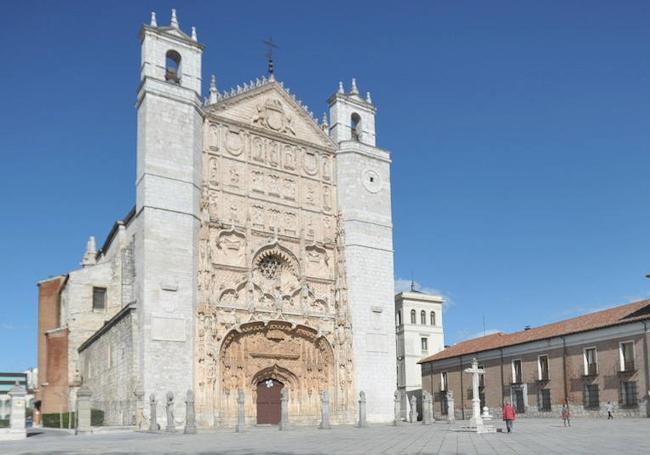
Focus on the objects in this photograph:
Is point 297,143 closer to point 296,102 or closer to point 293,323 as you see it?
point 296,102

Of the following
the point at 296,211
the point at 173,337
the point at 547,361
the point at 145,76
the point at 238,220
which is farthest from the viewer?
the point at 547,361

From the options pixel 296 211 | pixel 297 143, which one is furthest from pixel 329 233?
pixel 297 143

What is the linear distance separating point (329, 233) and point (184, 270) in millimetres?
9666

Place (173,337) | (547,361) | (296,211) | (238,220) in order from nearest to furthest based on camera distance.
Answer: (173,337) < (238,220) < (296,211) < (547,361)

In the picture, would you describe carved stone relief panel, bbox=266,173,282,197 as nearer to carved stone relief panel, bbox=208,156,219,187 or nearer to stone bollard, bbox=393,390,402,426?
carved stone relief panel, bbox=208,156,219,187

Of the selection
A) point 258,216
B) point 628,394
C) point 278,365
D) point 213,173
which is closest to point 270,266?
point 258,216

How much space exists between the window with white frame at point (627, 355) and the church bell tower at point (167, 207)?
73.5 feet

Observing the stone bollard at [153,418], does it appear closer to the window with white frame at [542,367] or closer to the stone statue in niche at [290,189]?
the stone statue in niche at [290,189]

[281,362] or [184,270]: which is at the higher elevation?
[184,270]

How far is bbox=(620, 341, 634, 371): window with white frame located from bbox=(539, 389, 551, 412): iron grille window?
6.12 metres

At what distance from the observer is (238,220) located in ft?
117

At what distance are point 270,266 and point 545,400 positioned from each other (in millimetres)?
19003

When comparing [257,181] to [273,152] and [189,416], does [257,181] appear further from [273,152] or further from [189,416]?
[189,416]

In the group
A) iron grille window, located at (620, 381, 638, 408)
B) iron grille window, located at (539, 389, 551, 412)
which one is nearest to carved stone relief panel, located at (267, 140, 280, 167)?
iron grille window, located at (539, 389, 551, 412)
